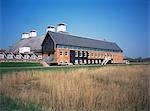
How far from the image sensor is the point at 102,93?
5.74 meters

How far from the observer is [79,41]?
37344mm

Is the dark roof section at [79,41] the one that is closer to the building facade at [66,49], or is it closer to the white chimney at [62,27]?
the building facade at [66,49]

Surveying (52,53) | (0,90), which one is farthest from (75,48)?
(0,90)

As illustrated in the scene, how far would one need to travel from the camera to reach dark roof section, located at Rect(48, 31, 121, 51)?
32487 mm

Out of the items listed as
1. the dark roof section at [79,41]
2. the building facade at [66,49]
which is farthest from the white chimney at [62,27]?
the dark roof section at [79,41]

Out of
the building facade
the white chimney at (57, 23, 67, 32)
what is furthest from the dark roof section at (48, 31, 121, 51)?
the white chimney at (57, 23, 67, 32)

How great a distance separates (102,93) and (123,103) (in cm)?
81

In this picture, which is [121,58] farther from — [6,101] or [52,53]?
[6,101]

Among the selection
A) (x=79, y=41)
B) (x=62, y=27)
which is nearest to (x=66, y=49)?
(x=79, y=41)

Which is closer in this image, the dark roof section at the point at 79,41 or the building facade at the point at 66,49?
the building facade at the point at 66,49

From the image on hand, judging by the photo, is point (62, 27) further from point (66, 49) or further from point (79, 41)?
point (66, 49)

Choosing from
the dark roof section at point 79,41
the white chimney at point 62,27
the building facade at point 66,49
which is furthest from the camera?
the white chimney at point 62,27

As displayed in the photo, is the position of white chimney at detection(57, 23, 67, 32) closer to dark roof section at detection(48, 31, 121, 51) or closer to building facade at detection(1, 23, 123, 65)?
building facade at detection(1, 23, 123, 65)

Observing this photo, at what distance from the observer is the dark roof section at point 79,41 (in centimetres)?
3249
